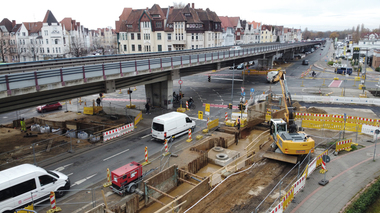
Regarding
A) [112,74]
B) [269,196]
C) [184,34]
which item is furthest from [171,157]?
[184,34]

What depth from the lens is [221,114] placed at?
30.5 metres

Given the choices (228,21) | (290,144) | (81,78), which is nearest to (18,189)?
(81,78)

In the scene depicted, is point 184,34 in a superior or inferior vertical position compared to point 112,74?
superior

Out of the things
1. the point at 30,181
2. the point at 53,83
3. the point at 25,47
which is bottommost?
the point at 30,181

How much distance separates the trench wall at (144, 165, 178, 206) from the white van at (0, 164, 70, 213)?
14.8ft

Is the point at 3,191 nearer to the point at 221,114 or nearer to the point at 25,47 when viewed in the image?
the point at 221,114

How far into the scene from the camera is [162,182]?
14281 millimetres

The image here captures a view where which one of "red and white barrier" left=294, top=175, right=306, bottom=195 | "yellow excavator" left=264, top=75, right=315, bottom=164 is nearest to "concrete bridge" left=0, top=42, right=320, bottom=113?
"yellow excavator" left=264, top=75, right=315, bottom=164

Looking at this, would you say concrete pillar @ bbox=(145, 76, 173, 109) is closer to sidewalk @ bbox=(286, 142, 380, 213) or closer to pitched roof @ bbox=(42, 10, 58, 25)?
sidewalk @ bbox=(286, 142, 380, 213)

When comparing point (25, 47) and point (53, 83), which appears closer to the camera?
point (53, 83)

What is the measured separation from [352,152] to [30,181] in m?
19.2

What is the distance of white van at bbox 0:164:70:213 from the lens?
11617mm

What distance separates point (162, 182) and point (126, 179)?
1886 mm

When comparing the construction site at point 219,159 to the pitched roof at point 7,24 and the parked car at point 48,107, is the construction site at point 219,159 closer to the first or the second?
the parked car at point 48,107
